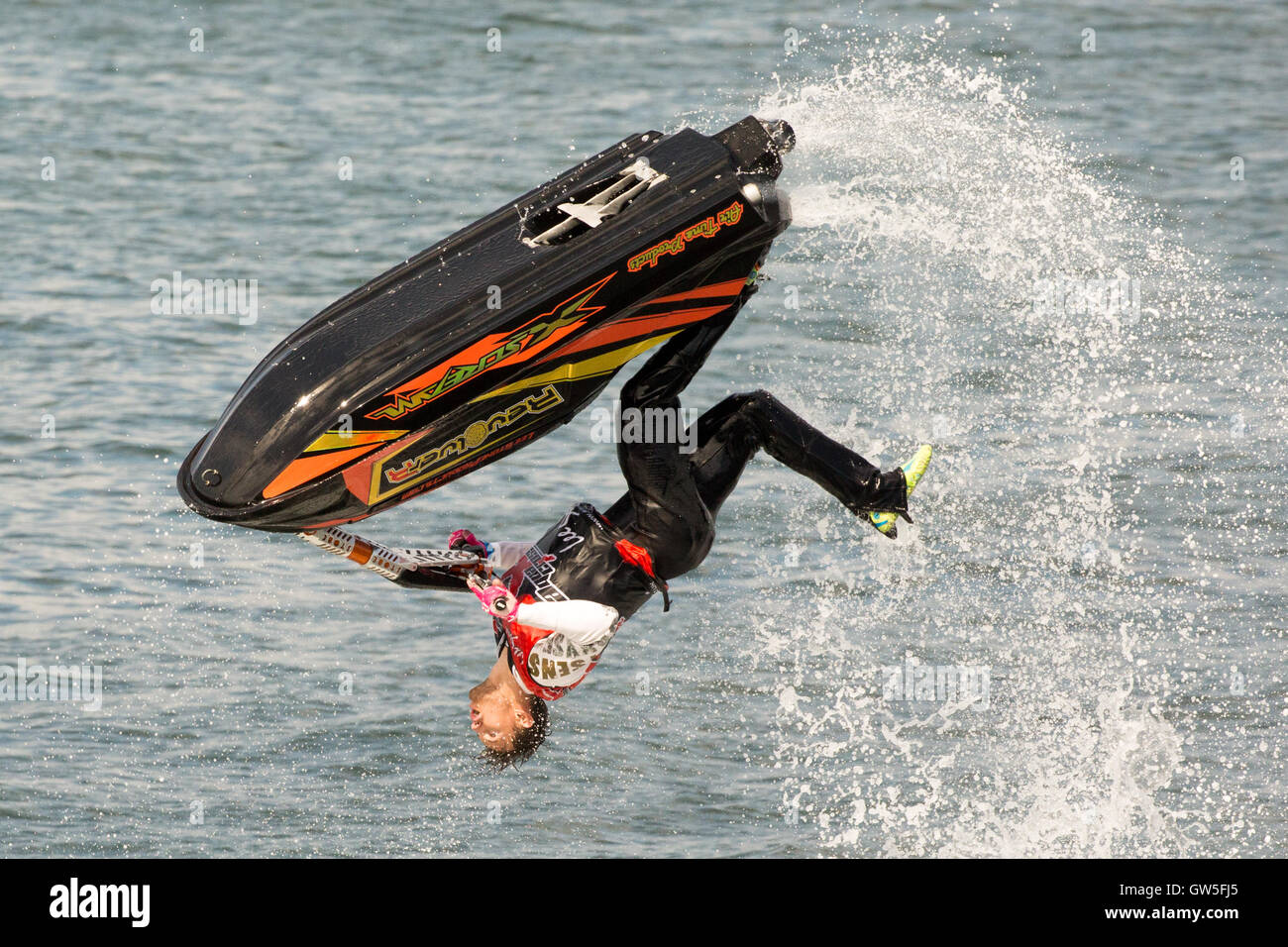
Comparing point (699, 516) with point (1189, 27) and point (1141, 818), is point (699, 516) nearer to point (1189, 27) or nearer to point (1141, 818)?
point (1141, 818)

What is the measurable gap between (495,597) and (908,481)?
1.93 metres

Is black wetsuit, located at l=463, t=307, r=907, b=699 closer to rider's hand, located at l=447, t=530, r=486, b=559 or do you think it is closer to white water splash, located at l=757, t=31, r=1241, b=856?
rider's hand, located at l=447, t=530, r=486, b=559

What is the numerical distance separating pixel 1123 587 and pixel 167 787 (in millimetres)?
6502

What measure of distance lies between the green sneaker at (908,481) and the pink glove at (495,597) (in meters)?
1.67

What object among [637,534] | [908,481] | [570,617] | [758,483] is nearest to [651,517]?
[637,534]

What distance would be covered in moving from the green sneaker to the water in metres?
1.21

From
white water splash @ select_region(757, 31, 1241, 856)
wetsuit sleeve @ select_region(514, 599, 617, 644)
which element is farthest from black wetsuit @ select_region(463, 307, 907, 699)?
white water splash @ select_region(757, 31, 1241, 856)

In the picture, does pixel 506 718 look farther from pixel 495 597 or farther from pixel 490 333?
pixel 490 333

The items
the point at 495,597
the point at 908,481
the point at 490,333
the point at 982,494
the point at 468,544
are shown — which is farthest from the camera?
the point at 982,494

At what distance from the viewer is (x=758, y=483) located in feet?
46.7

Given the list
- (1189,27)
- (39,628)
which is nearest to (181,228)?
(39,628)

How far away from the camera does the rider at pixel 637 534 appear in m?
7.95

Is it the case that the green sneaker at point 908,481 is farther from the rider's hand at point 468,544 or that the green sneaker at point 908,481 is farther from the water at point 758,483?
the rider's hand at point 468,544

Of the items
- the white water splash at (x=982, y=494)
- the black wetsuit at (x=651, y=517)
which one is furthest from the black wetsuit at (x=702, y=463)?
the white water splash at (x=982, y=494)
